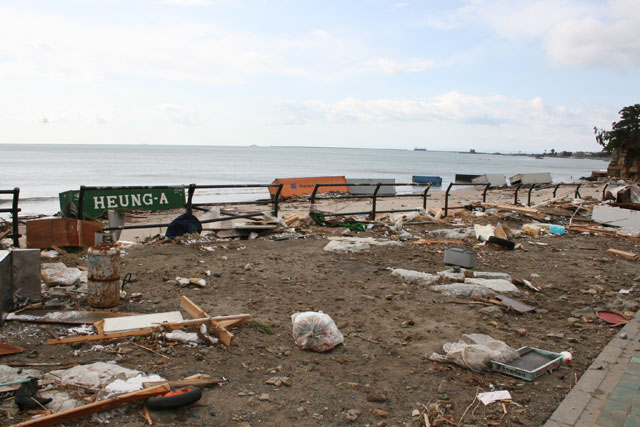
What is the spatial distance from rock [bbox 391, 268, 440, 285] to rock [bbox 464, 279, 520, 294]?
18.4 inches

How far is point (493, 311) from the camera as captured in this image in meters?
5.44

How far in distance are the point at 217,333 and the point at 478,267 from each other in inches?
195

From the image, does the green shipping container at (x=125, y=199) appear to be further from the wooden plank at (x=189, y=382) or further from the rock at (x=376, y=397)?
the rock at (x=376, y=397)

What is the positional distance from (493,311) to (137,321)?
150 inches

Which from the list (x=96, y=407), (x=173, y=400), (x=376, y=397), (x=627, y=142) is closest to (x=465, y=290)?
(x=376, y=397)

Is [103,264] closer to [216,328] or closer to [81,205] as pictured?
[216,328]

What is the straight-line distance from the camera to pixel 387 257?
8234mm

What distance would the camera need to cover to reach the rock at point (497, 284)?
248 inches

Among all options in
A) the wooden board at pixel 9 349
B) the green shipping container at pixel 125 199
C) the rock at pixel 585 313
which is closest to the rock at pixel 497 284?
the rock at pixel 585 313

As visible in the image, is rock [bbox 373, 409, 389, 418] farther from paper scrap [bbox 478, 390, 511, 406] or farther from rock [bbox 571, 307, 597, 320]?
rock [bbox 571, 307, 597, 320]

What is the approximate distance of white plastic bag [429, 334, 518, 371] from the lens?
13.1 feet

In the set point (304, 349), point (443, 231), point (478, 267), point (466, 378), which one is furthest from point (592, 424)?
point (443, 231)

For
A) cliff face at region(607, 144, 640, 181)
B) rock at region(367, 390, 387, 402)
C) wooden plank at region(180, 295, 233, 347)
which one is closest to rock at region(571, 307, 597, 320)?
rock at region(367, 390, 387, 402)

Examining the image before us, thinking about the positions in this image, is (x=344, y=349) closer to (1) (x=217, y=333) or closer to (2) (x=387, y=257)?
(1) (x=217, y=333)
